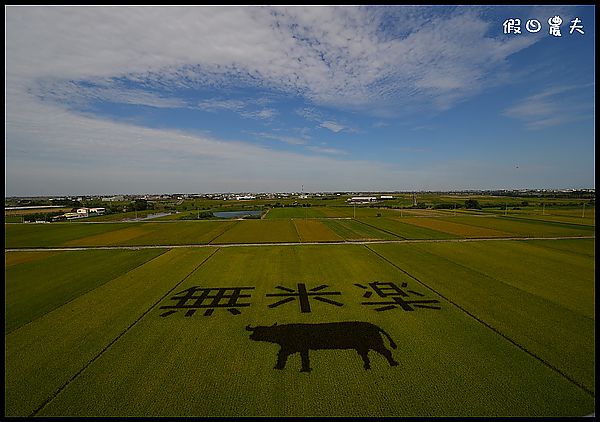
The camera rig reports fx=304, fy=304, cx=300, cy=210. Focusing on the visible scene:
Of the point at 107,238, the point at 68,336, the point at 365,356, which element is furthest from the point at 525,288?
the point at 107,238

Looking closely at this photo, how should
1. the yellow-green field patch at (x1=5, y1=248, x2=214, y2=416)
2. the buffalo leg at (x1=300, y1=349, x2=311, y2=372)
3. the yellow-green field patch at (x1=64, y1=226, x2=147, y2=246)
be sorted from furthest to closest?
the yellow-green field patch at (x1=64, y1=226, x2=147, y2=246) < the buffalo leg at (x1=300, y1=349, x2=311, y2=372) < the yellow-green field patch at (x1=5, y1=248, x2=214, y2=416)

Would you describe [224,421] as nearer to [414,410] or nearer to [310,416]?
[310,416]

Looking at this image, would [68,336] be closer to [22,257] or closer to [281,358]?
[281,358]

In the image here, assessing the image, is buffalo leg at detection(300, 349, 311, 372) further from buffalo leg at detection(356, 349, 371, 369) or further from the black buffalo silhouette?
buffalo leg at detection(356, 349, 371, 369)

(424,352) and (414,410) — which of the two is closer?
(414,410)

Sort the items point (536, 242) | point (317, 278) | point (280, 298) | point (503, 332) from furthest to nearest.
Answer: point (536, 242)
point (317, 278)
point (280, 298)
point (503, 332)

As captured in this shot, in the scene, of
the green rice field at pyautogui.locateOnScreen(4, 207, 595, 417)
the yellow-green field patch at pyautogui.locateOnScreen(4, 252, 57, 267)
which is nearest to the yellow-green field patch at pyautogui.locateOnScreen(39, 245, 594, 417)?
the green rice field at pyautogui.locateOnScreen(4, 207, 595, 417)

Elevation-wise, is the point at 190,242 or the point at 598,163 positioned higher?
the point at 598,163

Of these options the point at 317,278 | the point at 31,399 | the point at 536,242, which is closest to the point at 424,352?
the point at 317,278
